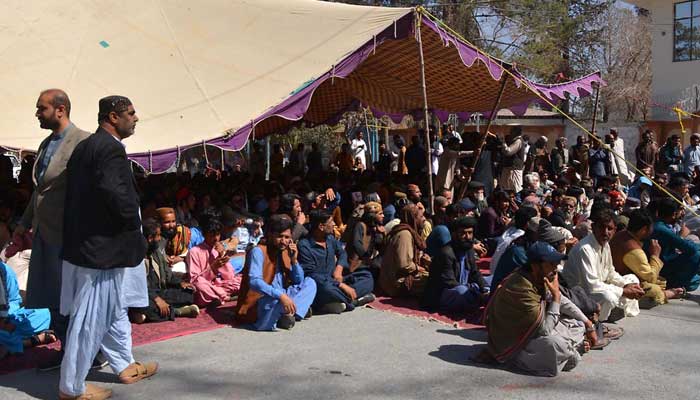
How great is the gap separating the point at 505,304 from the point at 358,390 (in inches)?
42.7

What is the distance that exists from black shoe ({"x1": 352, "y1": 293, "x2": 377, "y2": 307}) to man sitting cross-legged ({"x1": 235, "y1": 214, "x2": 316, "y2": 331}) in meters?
0.63

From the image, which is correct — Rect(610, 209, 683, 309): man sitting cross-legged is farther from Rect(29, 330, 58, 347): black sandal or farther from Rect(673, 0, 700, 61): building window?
Rect(673, 0, 700, 61): building window

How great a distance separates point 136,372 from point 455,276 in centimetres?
292

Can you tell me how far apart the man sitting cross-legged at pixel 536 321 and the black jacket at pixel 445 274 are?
4.72 feet

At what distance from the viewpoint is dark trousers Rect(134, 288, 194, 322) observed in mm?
5859

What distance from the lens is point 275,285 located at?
232 inches

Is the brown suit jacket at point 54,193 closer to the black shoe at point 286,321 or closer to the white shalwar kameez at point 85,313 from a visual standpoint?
the white shalwar kameez at point 85,313

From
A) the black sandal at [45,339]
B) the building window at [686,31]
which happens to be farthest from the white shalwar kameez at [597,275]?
the building window at [686,31]

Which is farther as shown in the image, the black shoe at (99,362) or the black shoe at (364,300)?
the black shoe at (364,300)

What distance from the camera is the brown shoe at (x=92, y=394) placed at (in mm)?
3952

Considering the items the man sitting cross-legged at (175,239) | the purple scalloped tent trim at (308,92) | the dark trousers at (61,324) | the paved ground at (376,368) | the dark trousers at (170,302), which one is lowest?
the paved ground at (376,368)

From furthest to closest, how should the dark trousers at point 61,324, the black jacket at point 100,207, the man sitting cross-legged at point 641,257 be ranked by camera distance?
the man sitting cross-legged at point 641,257 → the dark trousers at point 61,324 → the black jacket at point 100,207

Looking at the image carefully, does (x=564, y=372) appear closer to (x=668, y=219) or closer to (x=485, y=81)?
(x=668, y=219)

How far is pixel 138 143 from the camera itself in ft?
24.6
